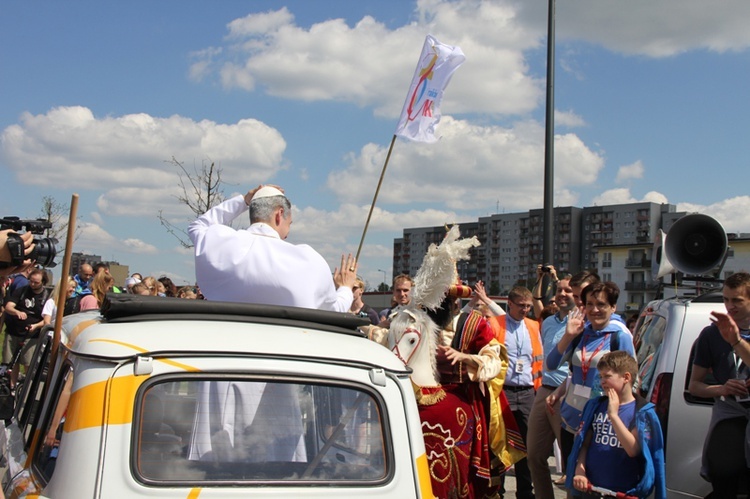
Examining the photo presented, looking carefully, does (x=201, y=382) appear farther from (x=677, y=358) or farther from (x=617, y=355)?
(x=677, y=358)

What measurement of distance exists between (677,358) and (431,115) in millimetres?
3716

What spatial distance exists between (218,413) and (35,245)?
71.2 inches

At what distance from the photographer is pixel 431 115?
27.0 ft

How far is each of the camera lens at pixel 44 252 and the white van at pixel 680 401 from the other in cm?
402

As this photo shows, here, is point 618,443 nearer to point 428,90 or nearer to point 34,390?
point 34,390

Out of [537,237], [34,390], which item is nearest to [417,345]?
[34,390]

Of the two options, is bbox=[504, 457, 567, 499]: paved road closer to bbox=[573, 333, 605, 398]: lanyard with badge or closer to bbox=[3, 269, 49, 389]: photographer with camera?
bbox=[573, 333, 605, 398]: lanyard with badge

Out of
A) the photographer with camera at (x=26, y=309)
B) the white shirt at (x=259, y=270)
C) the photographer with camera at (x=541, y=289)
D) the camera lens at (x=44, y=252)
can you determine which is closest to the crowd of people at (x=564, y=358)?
the white shirt at (x=259, y=270)

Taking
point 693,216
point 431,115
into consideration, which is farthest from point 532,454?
point 431,115

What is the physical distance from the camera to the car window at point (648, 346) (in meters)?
5.82

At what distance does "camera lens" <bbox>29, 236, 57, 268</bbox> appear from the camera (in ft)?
13.5

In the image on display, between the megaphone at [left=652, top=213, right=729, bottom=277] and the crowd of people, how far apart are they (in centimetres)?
84

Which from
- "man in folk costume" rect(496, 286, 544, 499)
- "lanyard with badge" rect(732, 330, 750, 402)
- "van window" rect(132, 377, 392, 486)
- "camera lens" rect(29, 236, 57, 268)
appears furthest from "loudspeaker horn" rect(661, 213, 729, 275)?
"camera lens" rect(29, 236, 57, 268)

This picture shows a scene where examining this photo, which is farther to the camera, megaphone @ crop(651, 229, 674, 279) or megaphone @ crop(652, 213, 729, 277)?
megaphone @ crop(651, 229, 674, 279)
